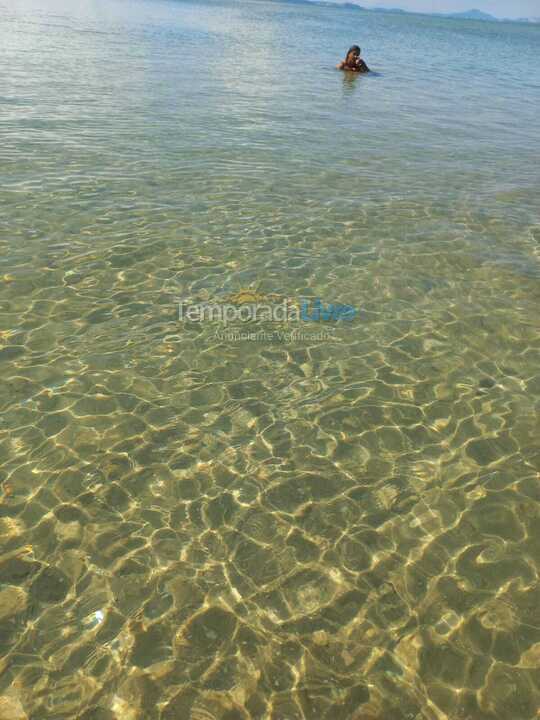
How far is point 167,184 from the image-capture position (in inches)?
575

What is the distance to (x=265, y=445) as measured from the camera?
6785mm

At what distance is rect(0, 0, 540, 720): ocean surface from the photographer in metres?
4.61

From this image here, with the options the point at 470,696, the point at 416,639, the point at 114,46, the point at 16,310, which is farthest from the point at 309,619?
the point at 114,46

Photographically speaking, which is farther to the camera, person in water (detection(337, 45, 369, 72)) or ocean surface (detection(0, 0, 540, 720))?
person in water (detection(337, 45, 369, 72))

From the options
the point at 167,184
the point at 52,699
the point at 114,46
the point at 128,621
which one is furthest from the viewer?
the point at 114,46

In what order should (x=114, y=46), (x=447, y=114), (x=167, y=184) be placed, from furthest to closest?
(x=114, y=46) → (x=447, y=114) → (x=167, y=184)

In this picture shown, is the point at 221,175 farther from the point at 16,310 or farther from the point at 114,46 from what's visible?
the point at 114,46

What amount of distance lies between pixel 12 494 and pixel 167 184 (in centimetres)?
1072

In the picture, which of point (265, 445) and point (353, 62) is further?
point (353, 62)

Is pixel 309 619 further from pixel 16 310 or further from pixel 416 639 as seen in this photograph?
pixel 16 310

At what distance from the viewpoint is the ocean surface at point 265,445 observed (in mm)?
4613

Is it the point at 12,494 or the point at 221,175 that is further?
the point at 221,175

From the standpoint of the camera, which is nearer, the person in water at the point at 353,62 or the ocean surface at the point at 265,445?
the ocean surface at the point at 265,445

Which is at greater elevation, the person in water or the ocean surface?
the person in water
